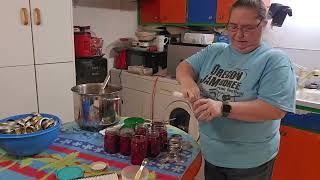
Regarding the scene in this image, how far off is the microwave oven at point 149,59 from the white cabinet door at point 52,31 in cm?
79

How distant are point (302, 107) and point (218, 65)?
101 cm

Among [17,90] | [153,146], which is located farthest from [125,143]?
[17,90]

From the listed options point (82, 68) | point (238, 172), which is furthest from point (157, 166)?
point (82, 68)

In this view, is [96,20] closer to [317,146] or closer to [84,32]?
[84,32]

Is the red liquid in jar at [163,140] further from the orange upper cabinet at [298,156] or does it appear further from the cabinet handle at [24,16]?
the cabinet handle at [24,16]

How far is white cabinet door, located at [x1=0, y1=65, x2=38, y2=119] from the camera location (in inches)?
83.3

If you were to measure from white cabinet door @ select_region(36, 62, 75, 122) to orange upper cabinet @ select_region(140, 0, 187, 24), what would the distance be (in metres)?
1.22

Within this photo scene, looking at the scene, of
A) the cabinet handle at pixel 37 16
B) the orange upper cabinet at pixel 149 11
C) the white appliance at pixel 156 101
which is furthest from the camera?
the orange upper cabinet at pixel 149 11

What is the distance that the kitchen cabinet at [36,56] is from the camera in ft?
6.83

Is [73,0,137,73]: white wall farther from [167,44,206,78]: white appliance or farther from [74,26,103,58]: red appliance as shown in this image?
[167,44,206,78]: white appliance

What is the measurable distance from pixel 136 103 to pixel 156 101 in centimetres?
30

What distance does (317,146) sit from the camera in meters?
1.92

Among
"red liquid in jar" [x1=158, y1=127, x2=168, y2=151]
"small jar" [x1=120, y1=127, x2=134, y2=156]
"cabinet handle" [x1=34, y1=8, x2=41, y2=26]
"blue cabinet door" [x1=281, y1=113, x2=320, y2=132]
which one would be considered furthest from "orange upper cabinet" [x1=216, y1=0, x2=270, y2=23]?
"small jar" [x1=120, y1=127, x2=134, y2=156]

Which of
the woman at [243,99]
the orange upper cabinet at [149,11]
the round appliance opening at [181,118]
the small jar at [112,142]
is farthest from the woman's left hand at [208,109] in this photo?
the orange upper cabinet at [149,11]
